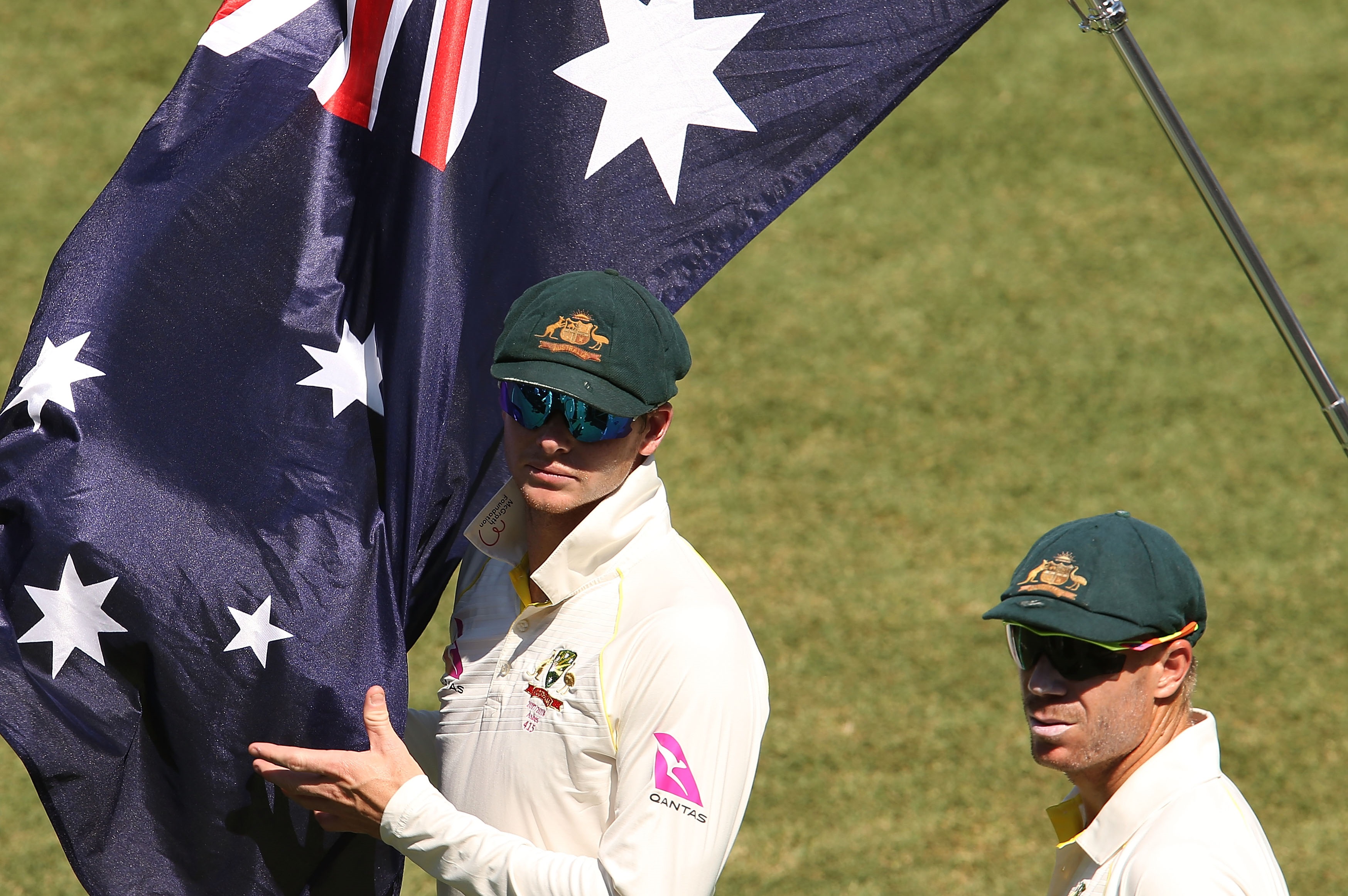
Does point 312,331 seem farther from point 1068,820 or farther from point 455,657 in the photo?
point 1068,820

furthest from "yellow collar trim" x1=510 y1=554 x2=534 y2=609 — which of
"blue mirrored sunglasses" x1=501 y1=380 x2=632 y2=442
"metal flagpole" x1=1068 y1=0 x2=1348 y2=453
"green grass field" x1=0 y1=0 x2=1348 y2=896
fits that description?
"green grass field" x1=0 y1=0 x2=1348 y2=896

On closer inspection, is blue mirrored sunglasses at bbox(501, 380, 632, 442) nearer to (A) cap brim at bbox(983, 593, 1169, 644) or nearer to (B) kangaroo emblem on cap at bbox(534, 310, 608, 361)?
(B) kangaroo emblem on cap at bbox(534, 310, 608, 361)

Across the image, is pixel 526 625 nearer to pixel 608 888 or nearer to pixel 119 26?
pixel 608 888

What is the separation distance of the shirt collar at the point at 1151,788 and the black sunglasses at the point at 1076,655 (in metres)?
0.17

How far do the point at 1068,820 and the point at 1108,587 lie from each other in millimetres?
488

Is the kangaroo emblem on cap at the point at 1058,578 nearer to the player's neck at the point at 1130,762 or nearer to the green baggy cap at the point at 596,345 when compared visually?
the player's neck at the point at 1130,762

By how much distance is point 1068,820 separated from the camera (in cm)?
273

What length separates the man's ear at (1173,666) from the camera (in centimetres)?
258

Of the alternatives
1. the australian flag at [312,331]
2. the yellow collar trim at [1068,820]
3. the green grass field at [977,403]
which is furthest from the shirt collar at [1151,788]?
the green grass field at [977,403]

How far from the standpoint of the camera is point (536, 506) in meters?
2.83

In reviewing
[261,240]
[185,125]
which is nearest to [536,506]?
[261,240]

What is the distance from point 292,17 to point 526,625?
5.50 ft

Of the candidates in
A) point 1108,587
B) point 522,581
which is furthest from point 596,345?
point 1108,587

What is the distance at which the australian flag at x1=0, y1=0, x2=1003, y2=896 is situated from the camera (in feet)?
10.2
